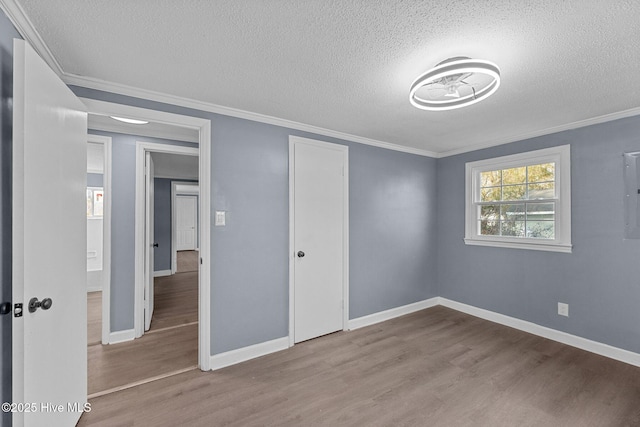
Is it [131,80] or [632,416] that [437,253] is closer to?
[632,416]

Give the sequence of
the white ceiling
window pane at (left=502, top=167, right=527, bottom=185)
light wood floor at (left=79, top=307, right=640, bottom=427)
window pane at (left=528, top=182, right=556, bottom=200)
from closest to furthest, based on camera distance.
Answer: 1. light wood floor at (left=79, top=307, right=640, bottom=427)
2. the white ceiling
3. window pane at (left=528, top=182, right=556, bottom=200)
4. window pane at (left=502, top=167, right=527, bottom=185)

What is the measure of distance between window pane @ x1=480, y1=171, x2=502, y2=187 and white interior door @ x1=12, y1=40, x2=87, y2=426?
4.26 metres

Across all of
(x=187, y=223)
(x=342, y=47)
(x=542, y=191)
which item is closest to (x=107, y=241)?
(x=342, y=47)

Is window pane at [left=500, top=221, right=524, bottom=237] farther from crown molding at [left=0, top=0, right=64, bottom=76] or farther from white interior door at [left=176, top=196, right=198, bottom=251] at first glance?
white interior door at [left=176, top=196, right=198, bottom=251]

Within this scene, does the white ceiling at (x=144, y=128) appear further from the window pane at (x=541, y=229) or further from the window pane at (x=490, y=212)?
the window pane at (x=541, y=229)

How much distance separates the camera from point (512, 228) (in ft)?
11.3

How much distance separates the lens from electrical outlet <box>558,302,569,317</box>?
2.90 metres

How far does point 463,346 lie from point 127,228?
3750 millimetres

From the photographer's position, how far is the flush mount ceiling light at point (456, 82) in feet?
5.08

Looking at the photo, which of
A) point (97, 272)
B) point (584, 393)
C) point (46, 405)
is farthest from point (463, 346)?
point (97, 272)

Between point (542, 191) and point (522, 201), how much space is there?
226 mm

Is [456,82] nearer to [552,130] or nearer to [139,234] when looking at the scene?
[552,130]

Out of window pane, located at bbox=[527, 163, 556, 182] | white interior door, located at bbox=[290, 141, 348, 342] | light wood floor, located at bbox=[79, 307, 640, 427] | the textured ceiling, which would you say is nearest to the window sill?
window pane, located at bbox=[527, 163, 556, 182]

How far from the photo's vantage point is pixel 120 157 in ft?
9.53
